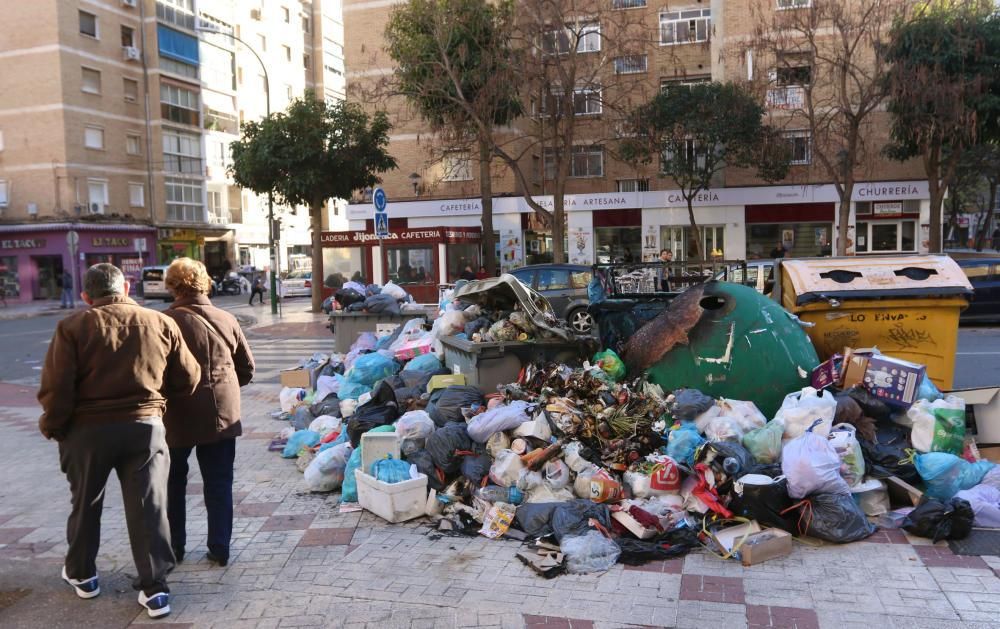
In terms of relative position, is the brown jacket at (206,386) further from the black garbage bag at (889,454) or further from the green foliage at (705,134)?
the green foliage at (705,134)

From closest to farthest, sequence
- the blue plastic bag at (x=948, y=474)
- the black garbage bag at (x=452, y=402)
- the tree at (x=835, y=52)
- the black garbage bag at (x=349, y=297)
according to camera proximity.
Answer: the blue plastic bag at (x=948, y=474)
the black garbage bag at (x=452, y=402)
the black garbage bag at (x=349, y=297)
the tree at (x=835, y=52)

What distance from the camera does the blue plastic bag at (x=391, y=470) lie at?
533cm

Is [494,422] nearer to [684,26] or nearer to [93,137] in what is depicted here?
[684,26]

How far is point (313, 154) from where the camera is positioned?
72.3 feet

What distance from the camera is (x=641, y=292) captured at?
8.56 metres

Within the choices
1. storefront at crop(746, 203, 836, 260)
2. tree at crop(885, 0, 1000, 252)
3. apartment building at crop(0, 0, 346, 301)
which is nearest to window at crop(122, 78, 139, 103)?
apartment building at crop(0, 0, 346, 301)

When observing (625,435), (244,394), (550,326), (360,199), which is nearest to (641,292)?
(550,326)

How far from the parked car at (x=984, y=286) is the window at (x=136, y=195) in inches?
1459

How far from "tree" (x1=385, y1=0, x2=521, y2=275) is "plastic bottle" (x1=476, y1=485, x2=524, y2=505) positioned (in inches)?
Answer: 634

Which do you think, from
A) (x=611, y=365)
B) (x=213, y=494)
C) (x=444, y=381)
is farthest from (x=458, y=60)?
(x=213, y=494)

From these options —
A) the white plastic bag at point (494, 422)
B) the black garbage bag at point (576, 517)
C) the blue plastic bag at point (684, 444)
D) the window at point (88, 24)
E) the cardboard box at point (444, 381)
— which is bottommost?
the black garbage bag at point (576, 517)

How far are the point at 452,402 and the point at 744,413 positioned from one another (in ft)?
7.49

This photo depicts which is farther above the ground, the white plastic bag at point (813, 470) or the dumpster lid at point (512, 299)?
the dumpster lid at point (512, 299)

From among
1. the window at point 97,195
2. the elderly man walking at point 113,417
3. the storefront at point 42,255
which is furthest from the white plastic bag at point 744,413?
the window at point 97,195
